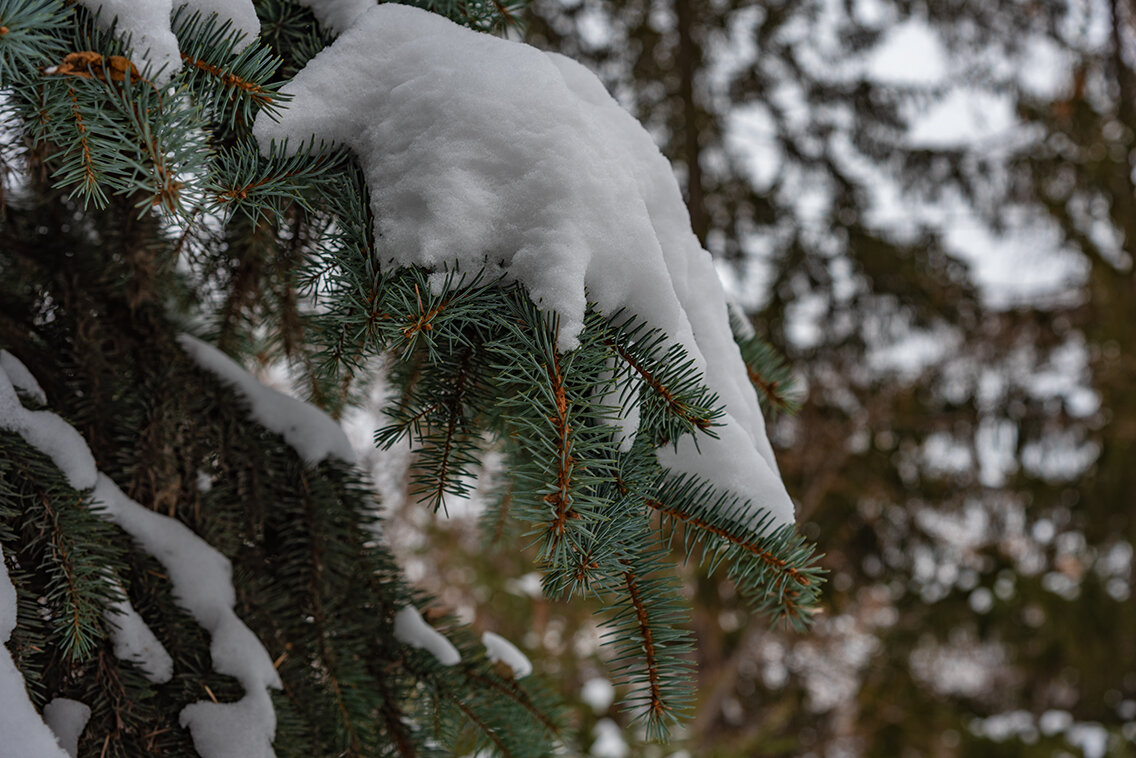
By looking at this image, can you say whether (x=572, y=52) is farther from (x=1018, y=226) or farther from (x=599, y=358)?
(x=599, y=358)

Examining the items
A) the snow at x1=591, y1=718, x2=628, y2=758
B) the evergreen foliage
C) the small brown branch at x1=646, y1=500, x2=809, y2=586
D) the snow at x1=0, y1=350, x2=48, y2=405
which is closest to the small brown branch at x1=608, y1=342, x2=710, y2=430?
the small brown branch at x1=646, y1=500, x2=809, y2=586

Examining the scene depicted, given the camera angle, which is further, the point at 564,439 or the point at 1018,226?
the point at 1018,226

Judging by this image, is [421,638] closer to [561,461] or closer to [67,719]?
[67,719]

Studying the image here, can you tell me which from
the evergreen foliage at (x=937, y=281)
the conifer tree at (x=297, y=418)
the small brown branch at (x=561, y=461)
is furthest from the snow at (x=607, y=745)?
the small brown branch at (x=561, y=461)

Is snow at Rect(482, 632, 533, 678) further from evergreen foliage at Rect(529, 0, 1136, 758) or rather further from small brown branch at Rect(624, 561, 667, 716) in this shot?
evergreen foliage at Rect(529, 0, 1136, 758)

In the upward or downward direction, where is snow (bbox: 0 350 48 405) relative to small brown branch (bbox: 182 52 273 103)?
downward

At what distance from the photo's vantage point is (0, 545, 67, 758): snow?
696 mm

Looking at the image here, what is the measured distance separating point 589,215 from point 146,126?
0.39 metres

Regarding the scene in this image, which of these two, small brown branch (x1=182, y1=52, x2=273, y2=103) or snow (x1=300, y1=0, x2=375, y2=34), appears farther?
snow (x1=300, y1=0, x2=375, y2=34)

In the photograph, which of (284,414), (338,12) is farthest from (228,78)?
(284,414)

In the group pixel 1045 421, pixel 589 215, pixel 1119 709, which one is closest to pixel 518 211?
pixel 589 215

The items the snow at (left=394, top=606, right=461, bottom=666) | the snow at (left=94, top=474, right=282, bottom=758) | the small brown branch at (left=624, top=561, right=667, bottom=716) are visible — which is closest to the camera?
the small brown branch at (left=624, top=561, right=667, bottom=716)

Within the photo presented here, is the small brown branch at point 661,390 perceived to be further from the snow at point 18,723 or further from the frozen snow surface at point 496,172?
the snow at point 18,723

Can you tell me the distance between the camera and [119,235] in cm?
118
